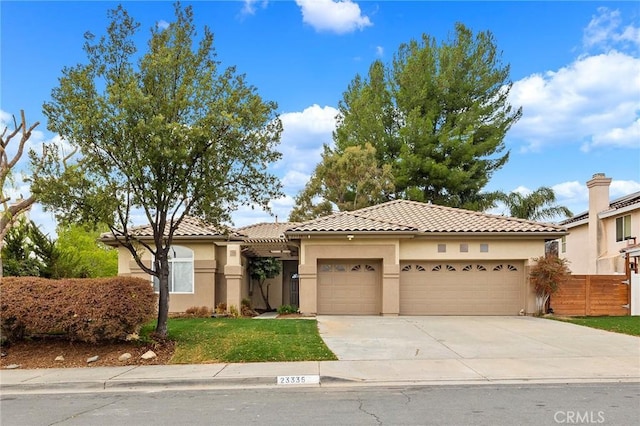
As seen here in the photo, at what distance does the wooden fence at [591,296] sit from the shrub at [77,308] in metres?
14.9

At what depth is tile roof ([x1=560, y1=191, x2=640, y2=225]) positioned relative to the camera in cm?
2534

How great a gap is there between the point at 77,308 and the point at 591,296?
57.3 ft

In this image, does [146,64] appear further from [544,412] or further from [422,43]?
[422,43]

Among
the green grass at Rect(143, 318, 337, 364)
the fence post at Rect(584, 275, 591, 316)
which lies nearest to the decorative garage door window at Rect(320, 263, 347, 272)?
the green grass at Rect(143, 318, 337, 364)

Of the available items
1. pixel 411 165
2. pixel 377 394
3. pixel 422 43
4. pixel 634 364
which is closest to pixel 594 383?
pixel 634 364

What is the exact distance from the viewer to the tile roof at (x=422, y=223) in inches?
777

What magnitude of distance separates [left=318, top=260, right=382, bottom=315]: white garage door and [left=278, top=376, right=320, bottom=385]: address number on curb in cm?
1070

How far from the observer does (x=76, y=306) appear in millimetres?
11656

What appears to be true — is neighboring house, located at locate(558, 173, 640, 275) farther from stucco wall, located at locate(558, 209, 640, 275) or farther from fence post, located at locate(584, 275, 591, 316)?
fence post, located at locate(584, 275, 591, 316)

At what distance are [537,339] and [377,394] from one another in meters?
7.09

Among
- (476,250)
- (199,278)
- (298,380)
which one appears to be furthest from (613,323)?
(199,278)

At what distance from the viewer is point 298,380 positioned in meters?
9.38

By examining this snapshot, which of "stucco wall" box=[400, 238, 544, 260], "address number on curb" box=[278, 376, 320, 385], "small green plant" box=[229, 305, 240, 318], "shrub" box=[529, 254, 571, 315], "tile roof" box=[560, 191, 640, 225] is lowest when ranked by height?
"small green plant" box=[229, 305, 240, 318]

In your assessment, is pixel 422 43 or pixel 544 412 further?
pixel 422 43
